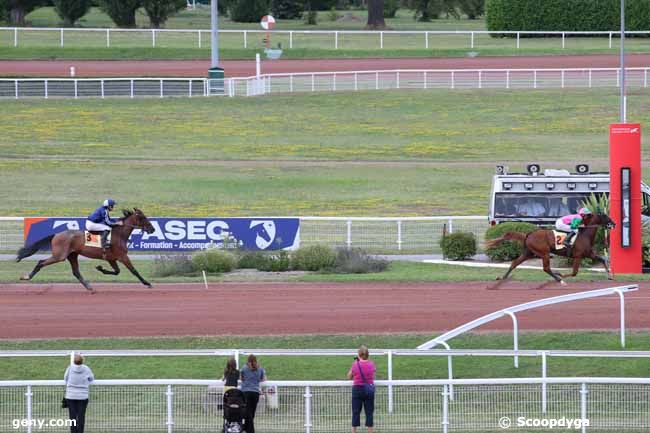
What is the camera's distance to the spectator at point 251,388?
13461 mm

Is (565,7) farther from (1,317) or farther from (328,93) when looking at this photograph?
(1,317)

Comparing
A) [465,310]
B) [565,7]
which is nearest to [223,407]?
[465,310]

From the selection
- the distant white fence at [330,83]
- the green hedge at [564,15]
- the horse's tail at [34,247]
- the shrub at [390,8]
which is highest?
the shrub at [390,8]

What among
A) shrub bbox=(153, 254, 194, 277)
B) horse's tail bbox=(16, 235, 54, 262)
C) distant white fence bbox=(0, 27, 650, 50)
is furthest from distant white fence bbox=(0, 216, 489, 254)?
distant white fence bbox=(0, 27, 650, 50)

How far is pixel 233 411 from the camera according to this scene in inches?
523

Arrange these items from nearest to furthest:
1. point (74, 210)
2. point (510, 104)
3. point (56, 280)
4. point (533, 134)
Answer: point (56, 280) → point (74, 210) → point (533, 134) → point (510, 104)

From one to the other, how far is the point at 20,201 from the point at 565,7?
3968 centimetres

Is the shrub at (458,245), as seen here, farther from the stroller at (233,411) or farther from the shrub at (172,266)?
the stroller at (233,411)

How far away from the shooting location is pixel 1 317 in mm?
19891

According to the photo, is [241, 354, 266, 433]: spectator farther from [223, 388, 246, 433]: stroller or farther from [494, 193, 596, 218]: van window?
[494, 193, 596, 218]: van window

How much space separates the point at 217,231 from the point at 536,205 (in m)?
6.81

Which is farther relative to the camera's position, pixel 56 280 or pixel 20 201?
pixel 20 201

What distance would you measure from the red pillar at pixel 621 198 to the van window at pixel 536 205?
2513 mm

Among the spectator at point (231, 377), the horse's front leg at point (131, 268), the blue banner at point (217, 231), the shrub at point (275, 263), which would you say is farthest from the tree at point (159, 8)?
the spectator at point (231, 377)
